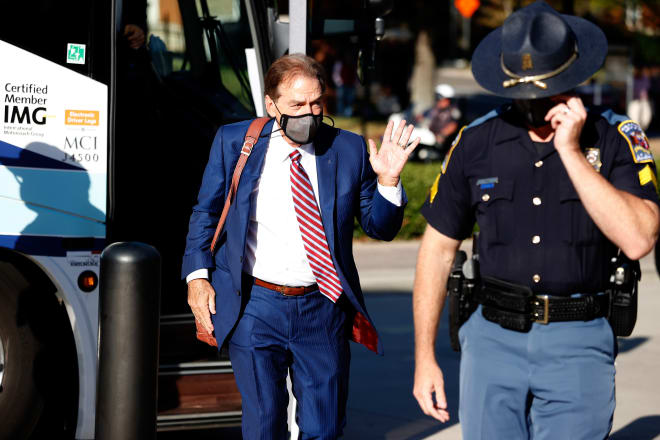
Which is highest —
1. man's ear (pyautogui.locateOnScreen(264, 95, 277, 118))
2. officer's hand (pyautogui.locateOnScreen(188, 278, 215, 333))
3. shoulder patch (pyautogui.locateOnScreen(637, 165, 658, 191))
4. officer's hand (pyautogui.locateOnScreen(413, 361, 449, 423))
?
man's ear (pyautogui.locateOnScreen(264, 95, 277, 118))

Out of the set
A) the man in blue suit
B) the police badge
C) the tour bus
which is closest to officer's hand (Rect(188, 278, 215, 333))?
the man in blue suit

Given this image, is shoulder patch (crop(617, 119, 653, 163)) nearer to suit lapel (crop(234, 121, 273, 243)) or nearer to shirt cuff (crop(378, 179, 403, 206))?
shirt cuff (crop(378, 179, 403, 206))

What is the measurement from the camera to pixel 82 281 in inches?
191

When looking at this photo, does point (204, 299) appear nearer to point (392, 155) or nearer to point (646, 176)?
point (392, 155)

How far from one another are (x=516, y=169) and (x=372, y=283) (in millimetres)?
7758

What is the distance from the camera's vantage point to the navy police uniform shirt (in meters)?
3.03

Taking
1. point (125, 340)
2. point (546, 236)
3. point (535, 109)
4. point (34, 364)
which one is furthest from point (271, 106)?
point (34, 364)

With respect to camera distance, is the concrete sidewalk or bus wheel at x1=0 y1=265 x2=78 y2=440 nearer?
bus wheel at x1=0 y1=265 x2=78 y2=440

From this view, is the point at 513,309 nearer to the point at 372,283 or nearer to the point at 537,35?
the point at 537,35

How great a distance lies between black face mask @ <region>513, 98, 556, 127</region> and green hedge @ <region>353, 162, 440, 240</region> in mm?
9269

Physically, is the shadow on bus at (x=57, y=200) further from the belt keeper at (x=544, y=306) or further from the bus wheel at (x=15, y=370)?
the belt keeper at (x=544, y=306)

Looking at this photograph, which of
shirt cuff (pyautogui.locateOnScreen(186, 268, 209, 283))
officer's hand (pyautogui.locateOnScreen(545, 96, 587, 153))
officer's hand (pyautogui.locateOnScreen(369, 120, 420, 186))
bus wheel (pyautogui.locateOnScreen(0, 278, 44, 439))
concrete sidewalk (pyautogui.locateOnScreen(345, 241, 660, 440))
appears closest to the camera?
officer's hand (pyautogui.locateOnScreen(545, 96, 587, 153))

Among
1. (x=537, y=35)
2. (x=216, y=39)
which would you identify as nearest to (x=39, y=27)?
(x=216, y=39)

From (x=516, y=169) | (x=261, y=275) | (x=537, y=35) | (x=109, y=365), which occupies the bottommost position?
(x=109, y=365)
